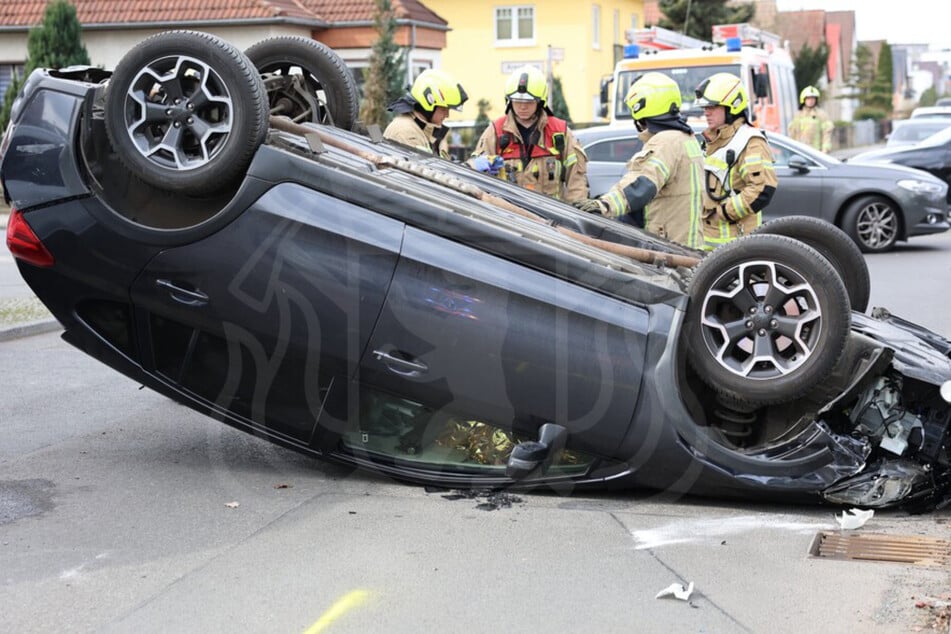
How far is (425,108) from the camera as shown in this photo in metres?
8.98

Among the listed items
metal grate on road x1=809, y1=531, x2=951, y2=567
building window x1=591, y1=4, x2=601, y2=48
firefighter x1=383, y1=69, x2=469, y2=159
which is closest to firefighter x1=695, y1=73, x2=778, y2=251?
firefighter x1=383, y1=69, x2=469, y2=159

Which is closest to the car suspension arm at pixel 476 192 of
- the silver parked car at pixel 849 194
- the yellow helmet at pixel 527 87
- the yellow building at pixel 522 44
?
the yellow helmet at pixel 527 87

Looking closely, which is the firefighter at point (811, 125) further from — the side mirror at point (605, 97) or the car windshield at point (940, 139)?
the side mirror at point (605, 97)

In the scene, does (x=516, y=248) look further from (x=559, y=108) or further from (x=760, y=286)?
(x=559, y=108)

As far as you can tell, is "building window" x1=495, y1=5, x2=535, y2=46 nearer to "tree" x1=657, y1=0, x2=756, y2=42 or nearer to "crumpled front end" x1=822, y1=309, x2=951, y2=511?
"tree" x1=657, y1=0, x2=756, y2=42

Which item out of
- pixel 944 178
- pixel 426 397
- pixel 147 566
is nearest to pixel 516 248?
pixel 426 397

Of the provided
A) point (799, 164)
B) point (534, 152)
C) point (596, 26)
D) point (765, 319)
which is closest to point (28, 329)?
point (534, 152)

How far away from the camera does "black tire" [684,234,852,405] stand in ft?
16.8

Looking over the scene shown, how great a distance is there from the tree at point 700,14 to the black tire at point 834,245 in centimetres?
3941

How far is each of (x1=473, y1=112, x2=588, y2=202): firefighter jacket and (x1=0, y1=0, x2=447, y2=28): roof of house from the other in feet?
67.5

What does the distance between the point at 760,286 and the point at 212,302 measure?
2.21 metres

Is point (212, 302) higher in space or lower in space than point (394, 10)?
lower

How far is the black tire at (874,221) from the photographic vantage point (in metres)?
15.9

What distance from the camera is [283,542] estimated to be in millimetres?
5039
